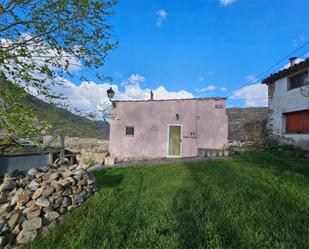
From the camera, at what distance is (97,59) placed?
3.92m

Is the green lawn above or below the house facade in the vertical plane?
below

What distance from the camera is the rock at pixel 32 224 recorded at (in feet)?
9.05

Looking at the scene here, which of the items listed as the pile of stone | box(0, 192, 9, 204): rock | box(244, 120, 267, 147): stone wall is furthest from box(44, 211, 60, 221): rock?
box(244, 120, 267, 147): stone wall

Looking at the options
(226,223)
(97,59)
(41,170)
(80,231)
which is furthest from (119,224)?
(97,59)

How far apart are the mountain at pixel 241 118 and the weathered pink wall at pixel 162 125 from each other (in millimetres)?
2498

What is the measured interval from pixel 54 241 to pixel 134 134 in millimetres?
8411

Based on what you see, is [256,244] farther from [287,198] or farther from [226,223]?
[287,198]

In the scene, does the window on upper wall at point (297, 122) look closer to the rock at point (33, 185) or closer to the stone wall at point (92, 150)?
the stone wall at point (92, 150)

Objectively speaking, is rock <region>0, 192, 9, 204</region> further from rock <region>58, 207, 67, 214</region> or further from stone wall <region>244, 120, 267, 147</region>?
stone wall <region>244, 120, 267, 147</region>

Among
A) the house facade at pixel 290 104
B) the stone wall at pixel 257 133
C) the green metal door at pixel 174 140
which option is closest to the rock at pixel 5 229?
the green metal door at pixel 174 140

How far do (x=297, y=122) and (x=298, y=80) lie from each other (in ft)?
6.26

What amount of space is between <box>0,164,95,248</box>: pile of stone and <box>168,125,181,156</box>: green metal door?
666 centimetres

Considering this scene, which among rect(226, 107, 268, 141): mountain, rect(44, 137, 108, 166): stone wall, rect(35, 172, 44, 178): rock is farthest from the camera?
rect(226, 107, 268, 141): mountain

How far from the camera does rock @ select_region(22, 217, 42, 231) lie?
2.76 meters
